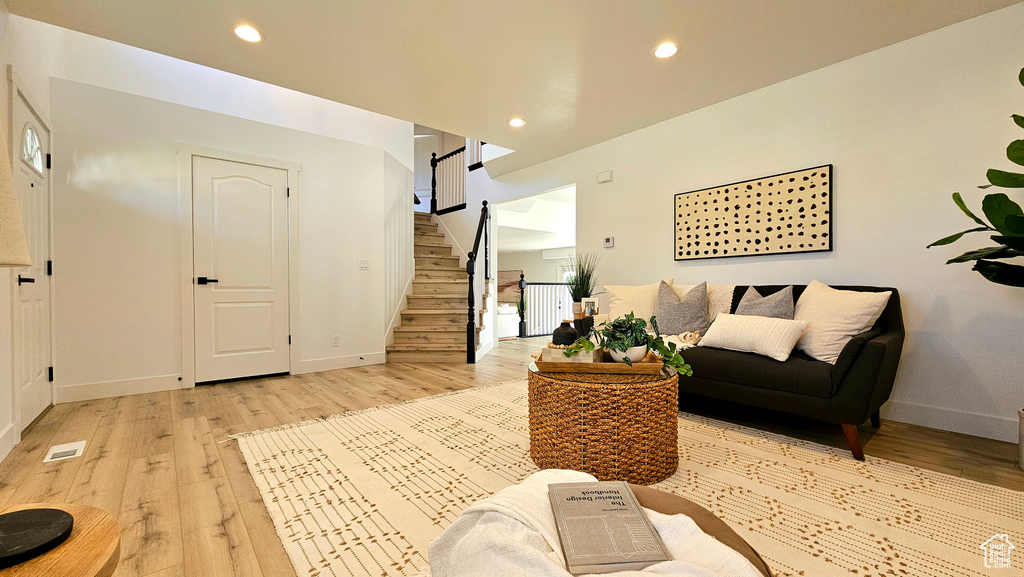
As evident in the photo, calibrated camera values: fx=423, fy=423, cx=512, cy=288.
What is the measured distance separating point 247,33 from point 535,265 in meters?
9.69

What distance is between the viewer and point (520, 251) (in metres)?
12.1

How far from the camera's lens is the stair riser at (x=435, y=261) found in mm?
6336

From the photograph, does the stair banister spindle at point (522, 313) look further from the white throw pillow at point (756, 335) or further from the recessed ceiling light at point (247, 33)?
the recessed ceiling light at point (247, 33)

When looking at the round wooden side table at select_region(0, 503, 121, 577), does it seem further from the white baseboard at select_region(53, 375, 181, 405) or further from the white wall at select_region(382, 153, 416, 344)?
the white wall at select_region(382, 153, 416, 344)

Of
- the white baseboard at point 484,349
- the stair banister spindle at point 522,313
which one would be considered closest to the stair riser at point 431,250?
the stair banister spindle at point 522,313

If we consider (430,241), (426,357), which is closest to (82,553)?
(426,357)

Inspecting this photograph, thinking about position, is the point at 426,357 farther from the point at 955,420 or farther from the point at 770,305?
the point at 955,420

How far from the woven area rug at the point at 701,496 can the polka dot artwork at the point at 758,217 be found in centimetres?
152

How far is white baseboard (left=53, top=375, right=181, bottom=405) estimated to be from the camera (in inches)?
130

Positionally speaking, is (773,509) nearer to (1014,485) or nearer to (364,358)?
(1014,485)

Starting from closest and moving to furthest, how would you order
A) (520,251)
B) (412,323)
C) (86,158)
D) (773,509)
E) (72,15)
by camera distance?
(773,509), (72,15), (86,158), (412,323), (520,251)

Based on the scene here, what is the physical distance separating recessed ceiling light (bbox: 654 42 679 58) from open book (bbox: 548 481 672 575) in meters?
2.78

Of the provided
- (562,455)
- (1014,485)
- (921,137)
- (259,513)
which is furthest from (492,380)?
(921,137)

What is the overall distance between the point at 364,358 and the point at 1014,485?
492 centimetres
